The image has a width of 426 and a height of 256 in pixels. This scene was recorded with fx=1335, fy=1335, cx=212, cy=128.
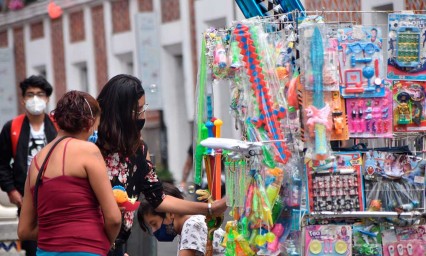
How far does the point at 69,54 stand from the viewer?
1266 inches

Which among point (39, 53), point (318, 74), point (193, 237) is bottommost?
point (193, 237)

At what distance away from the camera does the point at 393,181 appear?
23.8ft

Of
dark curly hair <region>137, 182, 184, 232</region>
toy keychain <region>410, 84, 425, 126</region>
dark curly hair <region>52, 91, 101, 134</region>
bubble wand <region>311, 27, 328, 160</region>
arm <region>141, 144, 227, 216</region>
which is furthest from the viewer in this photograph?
dark curly hair <region>137, 182, 184, 232</region>

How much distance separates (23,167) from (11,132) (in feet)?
1.10

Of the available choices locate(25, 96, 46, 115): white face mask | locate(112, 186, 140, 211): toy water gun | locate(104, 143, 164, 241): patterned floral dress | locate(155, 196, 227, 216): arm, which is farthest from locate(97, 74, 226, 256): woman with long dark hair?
locate(25, 96, 46, 115): white face mask

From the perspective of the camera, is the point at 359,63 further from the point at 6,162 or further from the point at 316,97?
the point at 6,162

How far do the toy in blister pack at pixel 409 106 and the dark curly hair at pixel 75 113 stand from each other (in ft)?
5.53

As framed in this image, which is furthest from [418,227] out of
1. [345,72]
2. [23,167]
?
[23,167]

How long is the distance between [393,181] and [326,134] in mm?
502

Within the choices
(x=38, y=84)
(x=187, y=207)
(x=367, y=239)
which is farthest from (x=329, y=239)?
(x=38, y=84)

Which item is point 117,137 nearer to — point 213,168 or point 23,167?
point 213,168

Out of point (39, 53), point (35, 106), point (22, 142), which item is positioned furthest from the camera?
point (39, 53)

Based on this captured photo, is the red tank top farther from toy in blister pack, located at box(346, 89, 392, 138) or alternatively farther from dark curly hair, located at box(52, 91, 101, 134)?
toy in blister pack, located at box(346, 89, 392, 138)

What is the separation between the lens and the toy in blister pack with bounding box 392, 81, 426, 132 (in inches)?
287
